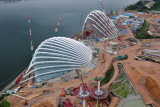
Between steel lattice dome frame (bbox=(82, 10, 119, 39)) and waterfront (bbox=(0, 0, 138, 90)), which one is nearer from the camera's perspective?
waterfront (bbox=(0, 0, 138, 90))

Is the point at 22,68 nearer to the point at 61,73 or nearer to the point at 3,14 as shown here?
the point at 61,73

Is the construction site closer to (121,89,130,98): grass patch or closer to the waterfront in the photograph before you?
(121,89,130,98): grass patch

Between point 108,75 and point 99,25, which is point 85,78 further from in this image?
point 99,25

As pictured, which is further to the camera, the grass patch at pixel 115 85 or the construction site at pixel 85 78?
the grass patch at pixel 115 85

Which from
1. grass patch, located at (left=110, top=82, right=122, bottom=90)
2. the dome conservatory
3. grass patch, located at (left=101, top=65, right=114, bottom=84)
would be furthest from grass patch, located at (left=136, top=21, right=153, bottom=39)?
the dome conservatory

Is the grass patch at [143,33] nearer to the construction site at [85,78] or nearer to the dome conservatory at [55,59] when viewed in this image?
the construction site at [85,78]

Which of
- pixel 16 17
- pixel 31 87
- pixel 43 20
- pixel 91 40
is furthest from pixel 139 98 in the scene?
pixel 16 17

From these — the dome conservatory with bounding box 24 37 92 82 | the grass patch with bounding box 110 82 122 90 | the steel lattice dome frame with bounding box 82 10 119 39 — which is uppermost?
the steel lattice dome frame with bounding box 82 10 119 39

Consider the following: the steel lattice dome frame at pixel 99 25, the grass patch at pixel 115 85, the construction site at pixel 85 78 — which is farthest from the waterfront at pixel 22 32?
the grass patch at pixel 115 85
